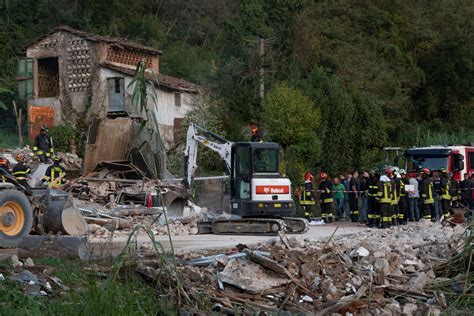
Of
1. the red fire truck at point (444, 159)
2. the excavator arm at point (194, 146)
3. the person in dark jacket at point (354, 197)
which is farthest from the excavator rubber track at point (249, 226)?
the red fire truck at point (444, 159)

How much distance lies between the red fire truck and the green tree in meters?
7.17

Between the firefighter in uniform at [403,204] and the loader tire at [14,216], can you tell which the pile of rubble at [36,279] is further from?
the firefighter in uniform at [403,204]

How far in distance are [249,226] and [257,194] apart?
37.3 inches

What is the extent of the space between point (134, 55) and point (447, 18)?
21958 mm

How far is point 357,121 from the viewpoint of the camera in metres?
46.0

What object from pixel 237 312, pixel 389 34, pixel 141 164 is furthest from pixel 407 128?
pixel 237 312

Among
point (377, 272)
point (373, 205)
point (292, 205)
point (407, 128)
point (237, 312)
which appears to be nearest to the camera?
point (237, 312)

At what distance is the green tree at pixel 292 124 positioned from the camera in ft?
131

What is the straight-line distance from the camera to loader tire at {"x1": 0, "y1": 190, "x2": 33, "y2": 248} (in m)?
16.6

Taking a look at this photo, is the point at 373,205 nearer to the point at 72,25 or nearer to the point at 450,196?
the point at 450,196

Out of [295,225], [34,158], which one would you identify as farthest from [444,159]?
[34,158]

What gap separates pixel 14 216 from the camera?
1692 centimetres

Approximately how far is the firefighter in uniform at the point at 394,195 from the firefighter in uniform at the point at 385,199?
0.23 metres

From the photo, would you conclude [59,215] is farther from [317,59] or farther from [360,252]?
[317,59]
